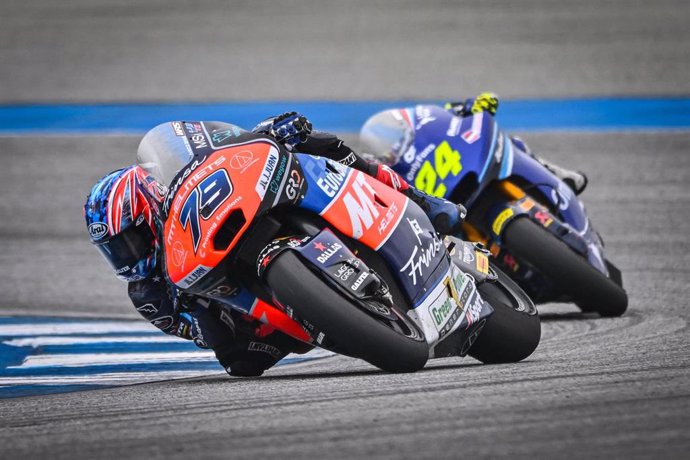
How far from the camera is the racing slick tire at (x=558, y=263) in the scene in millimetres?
6824

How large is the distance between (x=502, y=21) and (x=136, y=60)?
5.30 m

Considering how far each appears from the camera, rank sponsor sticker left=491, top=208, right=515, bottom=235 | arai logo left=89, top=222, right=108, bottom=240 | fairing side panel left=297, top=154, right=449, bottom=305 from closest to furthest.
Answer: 1. fairing side panel left=297, top=154, right=449, bottom=305
2. arai logo left=89, top=222, right=108, bottom=240
3. sponsor sticker left=491, top=208, right=515, bottom=235

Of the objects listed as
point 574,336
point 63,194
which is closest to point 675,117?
point 63,194

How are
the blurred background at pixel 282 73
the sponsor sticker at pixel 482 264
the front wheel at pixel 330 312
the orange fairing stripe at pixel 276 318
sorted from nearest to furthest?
the front wheel at pixel 330 312 → the orange fairing stripe at pixel 276 318 → the sponsor sticker at pixel 482 264 → the blurred background at pixel 282 73

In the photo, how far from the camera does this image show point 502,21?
1834 centimetres

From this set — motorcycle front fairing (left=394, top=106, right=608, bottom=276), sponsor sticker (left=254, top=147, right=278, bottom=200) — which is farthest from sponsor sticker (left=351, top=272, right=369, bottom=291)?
motorcycle front fairing (left=394, top=106, right=608, bottom=276)

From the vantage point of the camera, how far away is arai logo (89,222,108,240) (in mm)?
5480

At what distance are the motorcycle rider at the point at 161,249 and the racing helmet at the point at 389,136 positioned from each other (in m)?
1.21

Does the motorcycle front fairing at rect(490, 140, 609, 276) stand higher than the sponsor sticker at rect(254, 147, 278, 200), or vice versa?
the sponsor sticker at rect(254, 147, 278, 200)

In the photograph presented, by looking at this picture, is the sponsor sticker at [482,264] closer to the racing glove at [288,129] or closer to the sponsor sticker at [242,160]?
the racing glove at [288,129]

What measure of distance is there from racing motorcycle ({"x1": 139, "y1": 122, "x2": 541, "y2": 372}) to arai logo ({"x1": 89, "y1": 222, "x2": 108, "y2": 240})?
1.07ft

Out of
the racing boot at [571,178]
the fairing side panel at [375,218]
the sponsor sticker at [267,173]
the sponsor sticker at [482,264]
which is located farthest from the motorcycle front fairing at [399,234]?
the racing boot at [571,178]

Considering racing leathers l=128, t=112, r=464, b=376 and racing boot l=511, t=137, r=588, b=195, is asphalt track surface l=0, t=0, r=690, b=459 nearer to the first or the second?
racing leathers l=128, t=112, r=464, b=376

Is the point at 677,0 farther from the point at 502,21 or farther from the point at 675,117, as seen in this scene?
the point at 675,117
